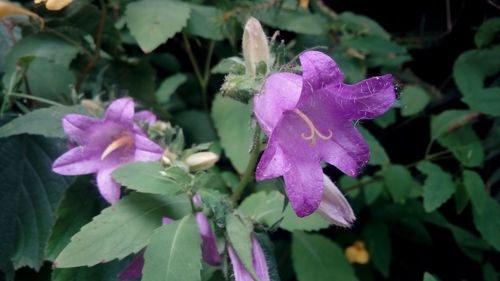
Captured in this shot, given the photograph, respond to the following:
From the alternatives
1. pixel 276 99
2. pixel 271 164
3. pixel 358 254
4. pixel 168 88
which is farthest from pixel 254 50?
pixel 358 254

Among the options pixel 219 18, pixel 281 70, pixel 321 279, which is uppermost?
pixel 281 70

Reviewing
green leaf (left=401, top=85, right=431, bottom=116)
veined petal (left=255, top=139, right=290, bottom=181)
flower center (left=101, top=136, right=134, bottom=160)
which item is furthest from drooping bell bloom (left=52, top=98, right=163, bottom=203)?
green leaf (left=401, top=85, right=431, bottom=116)

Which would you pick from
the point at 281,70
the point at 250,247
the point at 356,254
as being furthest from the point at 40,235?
the point at 356,254

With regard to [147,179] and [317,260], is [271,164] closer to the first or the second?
[147,179]

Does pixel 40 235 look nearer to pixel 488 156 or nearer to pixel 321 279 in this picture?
pixel 321 279

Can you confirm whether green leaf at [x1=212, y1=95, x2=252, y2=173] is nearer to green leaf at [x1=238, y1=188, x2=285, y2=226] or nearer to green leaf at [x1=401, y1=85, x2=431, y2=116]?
green leaf at [x1=238, y1=188, x2=285, y2=226]

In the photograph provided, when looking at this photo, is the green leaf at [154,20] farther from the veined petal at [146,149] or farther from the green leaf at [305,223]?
the green leaf at [305,223]

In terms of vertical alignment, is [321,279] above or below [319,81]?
below

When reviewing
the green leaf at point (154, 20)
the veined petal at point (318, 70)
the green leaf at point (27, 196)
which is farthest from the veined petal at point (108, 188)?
the veined petal at point (318, 70)
